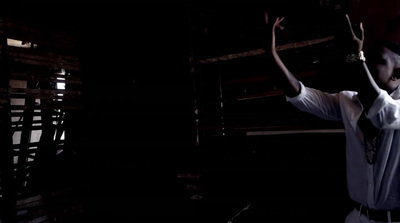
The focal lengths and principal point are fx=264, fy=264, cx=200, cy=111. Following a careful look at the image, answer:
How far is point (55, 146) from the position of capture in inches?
208

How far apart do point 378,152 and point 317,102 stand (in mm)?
658

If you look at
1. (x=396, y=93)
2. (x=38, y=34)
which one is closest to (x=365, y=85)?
(x=396, y=93)

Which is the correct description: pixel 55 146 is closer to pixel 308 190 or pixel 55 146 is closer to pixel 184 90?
pixel 184 90

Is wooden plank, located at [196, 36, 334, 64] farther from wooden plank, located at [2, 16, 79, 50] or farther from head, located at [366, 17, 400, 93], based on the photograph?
wooden plank, located at [2, 16, 79, 50]

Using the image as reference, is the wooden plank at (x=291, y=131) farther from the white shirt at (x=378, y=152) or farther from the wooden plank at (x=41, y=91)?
the wooden plank at (x=41, y=91)

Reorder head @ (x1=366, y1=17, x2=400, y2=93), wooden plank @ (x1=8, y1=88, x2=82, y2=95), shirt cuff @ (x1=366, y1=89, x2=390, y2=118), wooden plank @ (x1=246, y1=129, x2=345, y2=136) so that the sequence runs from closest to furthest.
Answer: shirt cuff @ (x1=366, y1=89, x2=390, y2=118) → head @ (x1=366, y1=17, x2=400, y2=93) → wooden plank @ (x1=246, y1=129, x2=345, y2=136) → wooden plank @ (x1=8, y1=88, x2=82, y2=95)

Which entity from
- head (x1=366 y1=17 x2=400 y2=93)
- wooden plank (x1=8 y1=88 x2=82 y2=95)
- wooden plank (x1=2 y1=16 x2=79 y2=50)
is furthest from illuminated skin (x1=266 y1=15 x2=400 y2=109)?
wooden plank (x1=2 y1=16 x2=79 y2=50)

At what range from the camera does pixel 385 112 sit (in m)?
1.88

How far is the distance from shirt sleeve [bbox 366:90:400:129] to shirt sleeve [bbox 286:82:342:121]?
641mm

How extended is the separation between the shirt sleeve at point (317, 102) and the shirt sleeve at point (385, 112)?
641 mm

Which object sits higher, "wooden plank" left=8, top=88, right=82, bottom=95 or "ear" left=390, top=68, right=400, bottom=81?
"wooden plank" left=8, top=88, right=82, bottom=95

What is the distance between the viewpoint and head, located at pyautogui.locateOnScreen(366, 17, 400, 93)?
2.16 m

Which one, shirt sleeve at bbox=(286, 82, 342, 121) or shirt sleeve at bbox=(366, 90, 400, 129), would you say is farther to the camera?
shirt sleeve at bbox=(286, 82, 342, 121)

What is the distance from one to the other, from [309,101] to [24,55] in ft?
13.8
